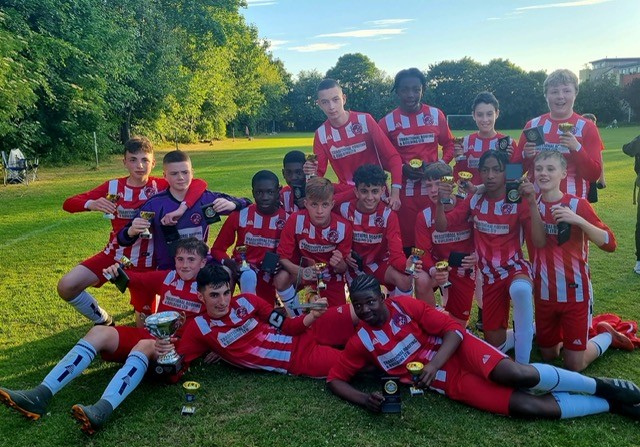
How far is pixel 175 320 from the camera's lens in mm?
3600

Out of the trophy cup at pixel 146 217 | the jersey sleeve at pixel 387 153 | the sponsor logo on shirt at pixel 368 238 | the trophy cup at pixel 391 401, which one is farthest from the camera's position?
the jersey sleeve at pixel 387 153

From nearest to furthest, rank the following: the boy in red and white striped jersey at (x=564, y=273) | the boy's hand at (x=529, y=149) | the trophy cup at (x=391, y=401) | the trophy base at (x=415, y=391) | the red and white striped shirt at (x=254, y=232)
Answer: the trophy cup at (x=391, y=401), the trophy base at (x=415, y=391), the boy in red and white striped jersey at (x=564, y=273), the boy's hand at (x=529, y=149), the red and white striped shirt at (x=254, y=232)

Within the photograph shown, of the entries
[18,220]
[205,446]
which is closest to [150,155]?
[205,446]

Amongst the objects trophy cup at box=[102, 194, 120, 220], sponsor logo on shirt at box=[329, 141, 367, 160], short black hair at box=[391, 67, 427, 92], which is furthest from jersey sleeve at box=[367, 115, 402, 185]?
trophy cup at box=[102, 194, 120, 220]

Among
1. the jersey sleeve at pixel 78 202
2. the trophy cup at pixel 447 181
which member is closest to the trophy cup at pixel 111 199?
the jersey sleeve at pixel 78 202

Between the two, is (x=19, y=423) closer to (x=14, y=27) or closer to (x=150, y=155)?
(x=150, y=155)

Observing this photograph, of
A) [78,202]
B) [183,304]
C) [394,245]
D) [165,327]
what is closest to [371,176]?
[394,245]

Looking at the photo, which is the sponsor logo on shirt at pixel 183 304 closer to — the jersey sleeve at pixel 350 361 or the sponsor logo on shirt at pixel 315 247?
the sponsor logo on shirt at pixel 315 247

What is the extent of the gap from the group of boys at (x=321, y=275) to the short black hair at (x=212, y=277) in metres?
0.01

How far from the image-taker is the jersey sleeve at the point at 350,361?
3.69 m

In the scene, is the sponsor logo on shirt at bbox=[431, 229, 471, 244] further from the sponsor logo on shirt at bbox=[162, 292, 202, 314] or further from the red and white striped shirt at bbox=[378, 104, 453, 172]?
the sponsor logo on shirt at bbox=[162, 292, 202, 314]

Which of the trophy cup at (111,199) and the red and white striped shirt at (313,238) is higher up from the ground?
the trophy cup at (111,199)

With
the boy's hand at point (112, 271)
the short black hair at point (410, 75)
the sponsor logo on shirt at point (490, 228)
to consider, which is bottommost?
the boy's hand at point (112, 271)

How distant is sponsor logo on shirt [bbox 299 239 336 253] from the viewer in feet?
16.2
